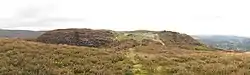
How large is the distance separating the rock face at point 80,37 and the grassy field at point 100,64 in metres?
25.4

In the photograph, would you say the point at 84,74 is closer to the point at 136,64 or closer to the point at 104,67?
the point at 104,67

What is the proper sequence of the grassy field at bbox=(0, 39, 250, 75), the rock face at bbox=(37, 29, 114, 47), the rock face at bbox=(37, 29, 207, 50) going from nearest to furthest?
the grassy field at bbox=(0, 39, 250, 75), the rock face at bbox=(37, 29, 207, 50), the rock face at bbox=(37, 29, 114, 47)

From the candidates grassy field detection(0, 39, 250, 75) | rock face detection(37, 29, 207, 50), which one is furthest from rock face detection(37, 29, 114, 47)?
grassy field detection(0, 39, 250, 75)

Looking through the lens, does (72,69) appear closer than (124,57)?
Yes

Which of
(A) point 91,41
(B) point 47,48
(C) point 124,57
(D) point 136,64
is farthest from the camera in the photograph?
(A) point 91,41

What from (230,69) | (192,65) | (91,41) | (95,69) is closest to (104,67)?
(95,69)

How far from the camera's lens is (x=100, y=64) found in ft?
94.1

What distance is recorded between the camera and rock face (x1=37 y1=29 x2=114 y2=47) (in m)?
60.4

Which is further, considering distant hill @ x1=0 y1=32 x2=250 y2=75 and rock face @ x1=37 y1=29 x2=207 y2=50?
rock face @ x1=37 y1=29 x2=207 y2=50

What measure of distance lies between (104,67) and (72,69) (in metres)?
2.12

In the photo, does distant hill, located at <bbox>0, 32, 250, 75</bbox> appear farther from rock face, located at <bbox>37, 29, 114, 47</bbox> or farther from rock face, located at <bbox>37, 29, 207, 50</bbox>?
rock face, located at <bbox>37, 29, 114, 47</bbox>

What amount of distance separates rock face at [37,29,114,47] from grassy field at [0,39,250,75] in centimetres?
2539

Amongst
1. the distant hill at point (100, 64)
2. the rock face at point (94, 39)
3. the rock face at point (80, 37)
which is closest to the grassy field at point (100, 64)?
the distant hill at point (100, 64)

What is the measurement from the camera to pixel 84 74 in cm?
2552
